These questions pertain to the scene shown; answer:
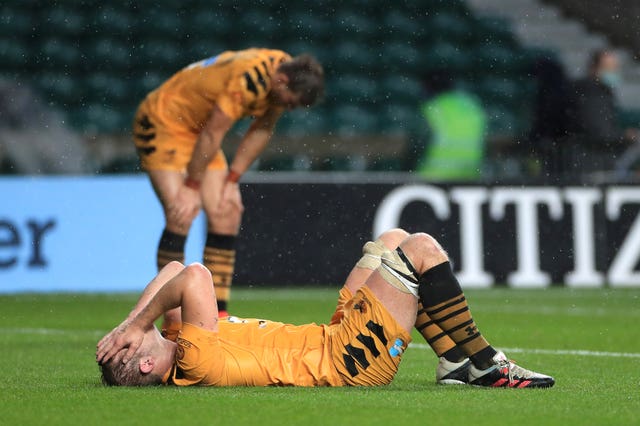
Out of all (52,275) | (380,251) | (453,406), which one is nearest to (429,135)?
(52,275)

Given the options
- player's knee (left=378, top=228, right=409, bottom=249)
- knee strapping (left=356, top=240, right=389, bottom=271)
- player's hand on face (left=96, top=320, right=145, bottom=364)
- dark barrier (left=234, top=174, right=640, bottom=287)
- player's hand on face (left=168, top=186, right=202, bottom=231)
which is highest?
player's knee (left=378, top=228, right=409, bottom=249)

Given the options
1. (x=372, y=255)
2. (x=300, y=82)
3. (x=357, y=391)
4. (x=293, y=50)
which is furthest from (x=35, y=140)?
(x=357, y=391)

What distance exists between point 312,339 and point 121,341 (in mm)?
722

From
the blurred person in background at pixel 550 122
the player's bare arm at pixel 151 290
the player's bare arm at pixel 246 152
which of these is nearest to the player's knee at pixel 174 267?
the player's bare arm at pixel 151 290

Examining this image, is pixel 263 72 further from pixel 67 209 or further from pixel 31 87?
pixel 31 87

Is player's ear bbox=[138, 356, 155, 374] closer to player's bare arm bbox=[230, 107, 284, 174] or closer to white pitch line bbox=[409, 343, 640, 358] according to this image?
white pitch line bbox=[409, 343, 640, 358]

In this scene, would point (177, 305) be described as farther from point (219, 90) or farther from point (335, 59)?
point (335, 59)

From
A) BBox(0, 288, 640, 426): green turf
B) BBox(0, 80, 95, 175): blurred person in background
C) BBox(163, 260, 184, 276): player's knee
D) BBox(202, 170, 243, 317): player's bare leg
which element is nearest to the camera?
BBox(0, 288, 640, 426): green turf

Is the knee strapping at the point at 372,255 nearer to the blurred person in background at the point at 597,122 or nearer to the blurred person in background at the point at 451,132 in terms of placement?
the blurred person in background at the point at 451,132

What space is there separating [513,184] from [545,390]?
712 centimetres

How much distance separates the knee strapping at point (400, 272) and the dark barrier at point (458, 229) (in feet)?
22.4

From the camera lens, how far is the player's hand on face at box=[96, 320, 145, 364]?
4898 mm

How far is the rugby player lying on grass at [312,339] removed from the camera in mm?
4906

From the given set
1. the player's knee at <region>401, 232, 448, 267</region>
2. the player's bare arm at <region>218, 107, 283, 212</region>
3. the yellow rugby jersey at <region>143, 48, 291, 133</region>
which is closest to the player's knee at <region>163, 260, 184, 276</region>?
the player's knee at <region>401, 232, 448, 267</region>
